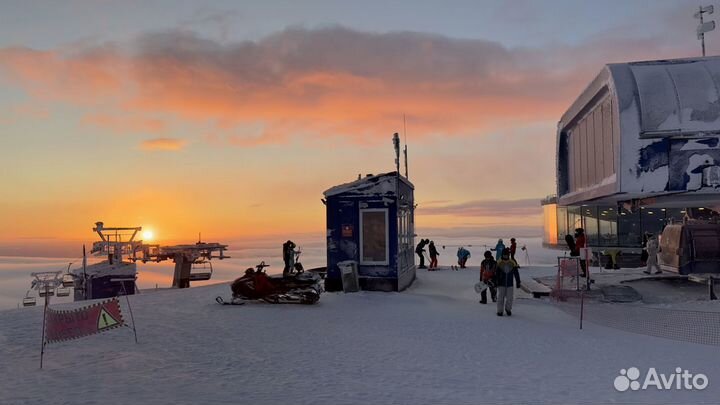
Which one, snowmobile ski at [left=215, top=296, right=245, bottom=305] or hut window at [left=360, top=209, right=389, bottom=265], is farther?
hut window at [left=360, top=209, right=389, bottom=265]

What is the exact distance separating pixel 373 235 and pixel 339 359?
380 inches

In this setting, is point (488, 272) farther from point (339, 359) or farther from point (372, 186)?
point (339, 359)

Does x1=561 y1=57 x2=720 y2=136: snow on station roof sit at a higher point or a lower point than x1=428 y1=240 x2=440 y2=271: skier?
higher

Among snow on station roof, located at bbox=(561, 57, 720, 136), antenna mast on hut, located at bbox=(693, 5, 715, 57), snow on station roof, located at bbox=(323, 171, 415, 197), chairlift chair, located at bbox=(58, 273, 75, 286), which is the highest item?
antenna mast on hut, located at bbox=(693, 5, 715, 57)

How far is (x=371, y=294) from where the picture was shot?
17.2 meters

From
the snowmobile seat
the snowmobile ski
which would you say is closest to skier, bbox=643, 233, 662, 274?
the snowmobile ski

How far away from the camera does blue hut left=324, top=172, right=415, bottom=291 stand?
18.0 meters

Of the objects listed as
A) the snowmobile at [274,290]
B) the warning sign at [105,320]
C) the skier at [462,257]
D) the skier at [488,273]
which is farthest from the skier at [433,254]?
the warning sign at [105,320]

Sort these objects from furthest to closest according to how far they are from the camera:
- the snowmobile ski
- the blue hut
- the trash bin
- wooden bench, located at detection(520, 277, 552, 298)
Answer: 1. the blue hut
2. the trash bin
3. wooden bench, located at detection(520, 277, 552, 298)
4. the snowmobile ski

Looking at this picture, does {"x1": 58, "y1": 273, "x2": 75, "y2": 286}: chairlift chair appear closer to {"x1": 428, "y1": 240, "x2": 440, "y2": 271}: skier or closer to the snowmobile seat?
the snowmobile seat

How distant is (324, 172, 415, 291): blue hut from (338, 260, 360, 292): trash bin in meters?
0.52

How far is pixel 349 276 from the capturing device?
57.6ft

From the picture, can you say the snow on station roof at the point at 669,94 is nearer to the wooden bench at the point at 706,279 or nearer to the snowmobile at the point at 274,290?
the wooden bench at the point at 706,279

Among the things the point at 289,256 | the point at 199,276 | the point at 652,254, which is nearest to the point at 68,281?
the point at 199,276
